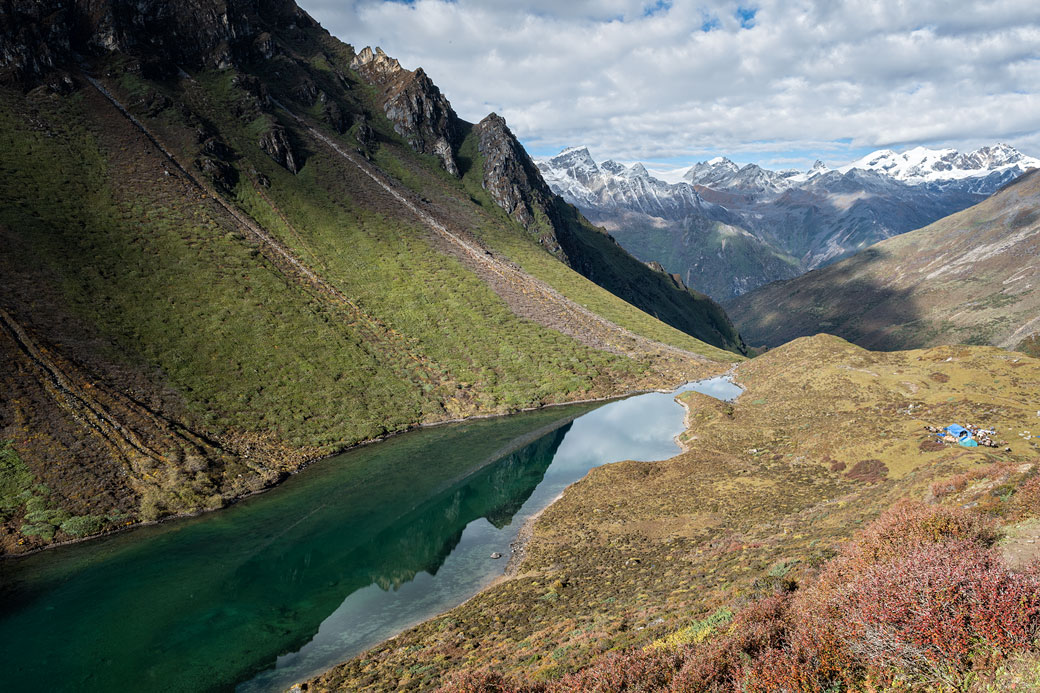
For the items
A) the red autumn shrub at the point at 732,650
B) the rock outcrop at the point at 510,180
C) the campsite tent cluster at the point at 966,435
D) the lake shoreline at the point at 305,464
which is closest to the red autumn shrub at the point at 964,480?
the red autumn shrub at the point at 732,650

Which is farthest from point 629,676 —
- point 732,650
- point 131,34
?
point 131,34

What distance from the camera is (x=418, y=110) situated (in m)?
151

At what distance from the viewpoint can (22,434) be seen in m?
43.2

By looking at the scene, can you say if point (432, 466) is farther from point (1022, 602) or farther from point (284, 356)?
point (1022, 602)

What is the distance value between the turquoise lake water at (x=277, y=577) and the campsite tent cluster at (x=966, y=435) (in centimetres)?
2418

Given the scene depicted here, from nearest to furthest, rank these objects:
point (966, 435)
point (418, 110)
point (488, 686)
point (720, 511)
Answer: point (488, 686)
point (720, 511)
point (966, 435)
point (418, 110)

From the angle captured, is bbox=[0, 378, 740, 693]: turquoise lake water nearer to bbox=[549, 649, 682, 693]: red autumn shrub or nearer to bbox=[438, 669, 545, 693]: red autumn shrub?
bbox=[438, 669, 545, 693]: red autumn shrub

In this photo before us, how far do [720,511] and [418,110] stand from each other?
478 ft

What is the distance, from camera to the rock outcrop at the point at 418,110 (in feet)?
488

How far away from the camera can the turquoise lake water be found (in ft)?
87.9

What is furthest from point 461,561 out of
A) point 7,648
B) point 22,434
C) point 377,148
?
point 377,148

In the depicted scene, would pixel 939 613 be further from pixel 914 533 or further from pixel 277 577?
pixel 277 577

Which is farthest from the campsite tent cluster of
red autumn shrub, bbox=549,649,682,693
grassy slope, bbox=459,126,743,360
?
grassy slope, bbox=459,126,743,360

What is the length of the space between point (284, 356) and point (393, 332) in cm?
1931
